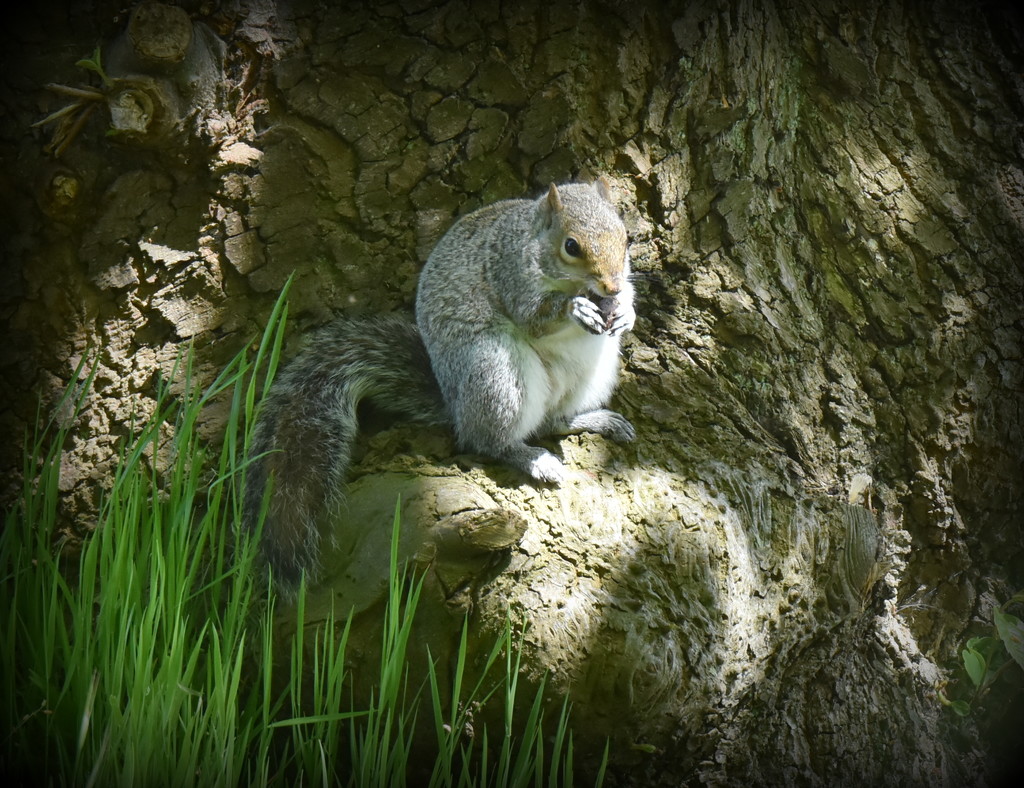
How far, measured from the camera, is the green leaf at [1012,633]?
6.57 feet

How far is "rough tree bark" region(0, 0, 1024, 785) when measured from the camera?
1.83m

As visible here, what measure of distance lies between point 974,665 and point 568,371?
1189 millimetres

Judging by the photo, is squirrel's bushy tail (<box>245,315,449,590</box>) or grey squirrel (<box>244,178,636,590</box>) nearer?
squirrel's bushy tail (<box>245,315,449,590</box>)

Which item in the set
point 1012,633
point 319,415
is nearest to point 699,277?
point 319,415

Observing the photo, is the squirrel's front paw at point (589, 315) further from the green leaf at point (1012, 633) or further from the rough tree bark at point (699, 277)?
the green leaf at point (1012, 633)

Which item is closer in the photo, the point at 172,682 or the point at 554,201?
the point at 172,682

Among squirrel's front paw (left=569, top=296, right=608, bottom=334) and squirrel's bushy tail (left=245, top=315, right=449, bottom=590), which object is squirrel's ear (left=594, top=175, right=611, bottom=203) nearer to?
squirrel's front paw (left=569, top=296, right=608, bottom=334)

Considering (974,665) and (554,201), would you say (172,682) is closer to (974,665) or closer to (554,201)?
(554,201)

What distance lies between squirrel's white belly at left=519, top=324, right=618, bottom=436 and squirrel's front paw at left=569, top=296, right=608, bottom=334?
0.10 m

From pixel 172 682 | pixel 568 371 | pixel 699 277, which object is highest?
pixel 699 277

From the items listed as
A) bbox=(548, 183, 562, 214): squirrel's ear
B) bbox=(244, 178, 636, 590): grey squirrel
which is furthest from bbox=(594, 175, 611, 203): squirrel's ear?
bbox=(548, 183, 562, 214): squirrel's ear

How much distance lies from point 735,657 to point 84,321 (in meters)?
1.59

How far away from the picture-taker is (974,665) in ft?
6.70

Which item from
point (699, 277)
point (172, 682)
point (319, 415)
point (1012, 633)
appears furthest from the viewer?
point (699, 277)
